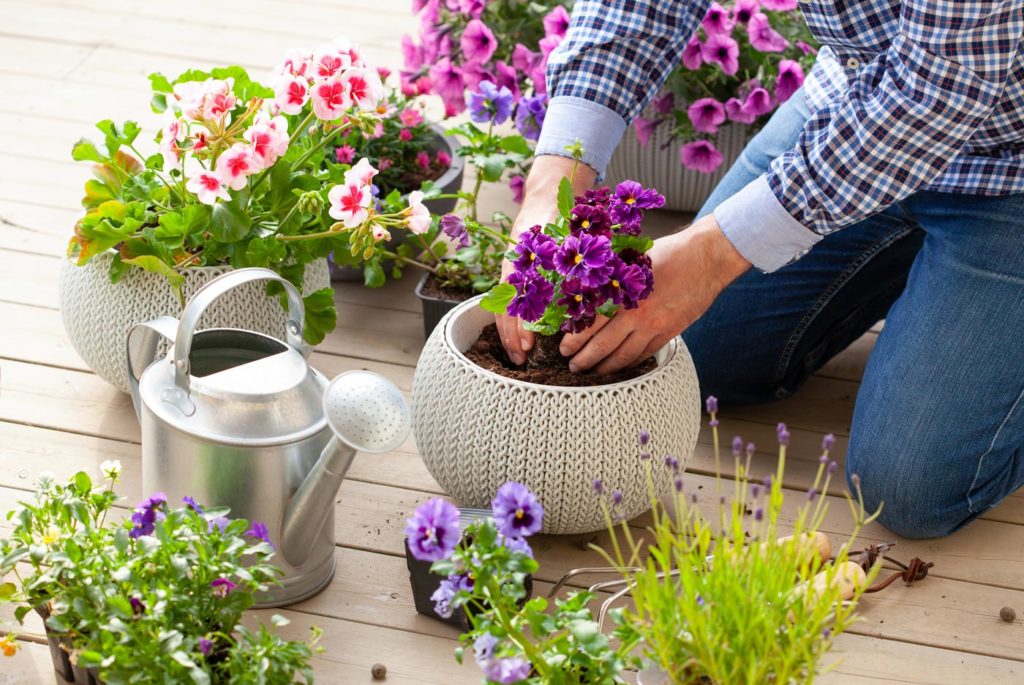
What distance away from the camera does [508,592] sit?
1.14 metres

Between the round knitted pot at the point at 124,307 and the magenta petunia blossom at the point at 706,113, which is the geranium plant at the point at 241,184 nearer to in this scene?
the round knitted pot at the point at 124,307

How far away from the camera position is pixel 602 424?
57.9 inches

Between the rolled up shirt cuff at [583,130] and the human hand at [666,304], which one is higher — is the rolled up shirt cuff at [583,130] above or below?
above

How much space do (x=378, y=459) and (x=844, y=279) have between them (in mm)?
778

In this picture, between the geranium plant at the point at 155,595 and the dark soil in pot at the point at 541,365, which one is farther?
the dark soil in pot at the point at 541,365

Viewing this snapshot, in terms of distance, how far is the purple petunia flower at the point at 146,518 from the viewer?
1.25 meters

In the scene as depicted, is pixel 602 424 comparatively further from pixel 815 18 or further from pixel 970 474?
pixel 815 18

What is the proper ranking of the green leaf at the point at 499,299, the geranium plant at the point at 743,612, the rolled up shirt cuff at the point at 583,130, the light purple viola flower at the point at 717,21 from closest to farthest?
1. the geranium plant at the point at 743,612
2. the green leaf at the point at 499,299
3. the rolled up shirt cuff at the point at 583,130
4. the light purple viola flower at the point at 717,21

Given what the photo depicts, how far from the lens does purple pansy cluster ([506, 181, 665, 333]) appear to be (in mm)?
1389

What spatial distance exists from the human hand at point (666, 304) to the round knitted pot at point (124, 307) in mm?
461

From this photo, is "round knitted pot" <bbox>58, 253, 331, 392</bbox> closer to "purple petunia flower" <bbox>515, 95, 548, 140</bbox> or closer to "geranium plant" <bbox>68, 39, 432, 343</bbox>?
"geranium plant" <bbox>68, 39, 432, 343</bbox>

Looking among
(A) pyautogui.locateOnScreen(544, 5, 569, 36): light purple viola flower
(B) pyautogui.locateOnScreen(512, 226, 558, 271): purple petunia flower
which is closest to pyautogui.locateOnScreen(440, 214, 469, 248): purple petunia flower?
(B) pyautogui.locateOnScreen(512, 226, 558, 271): purple petunia flower

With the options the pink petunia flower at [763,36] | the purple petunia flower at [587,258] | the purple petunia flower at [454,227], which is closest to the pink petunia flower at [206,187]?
the purple petunia flower at [454,227]

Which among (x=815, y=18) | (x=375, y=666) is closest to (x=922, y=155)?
(x=815, y=18)
